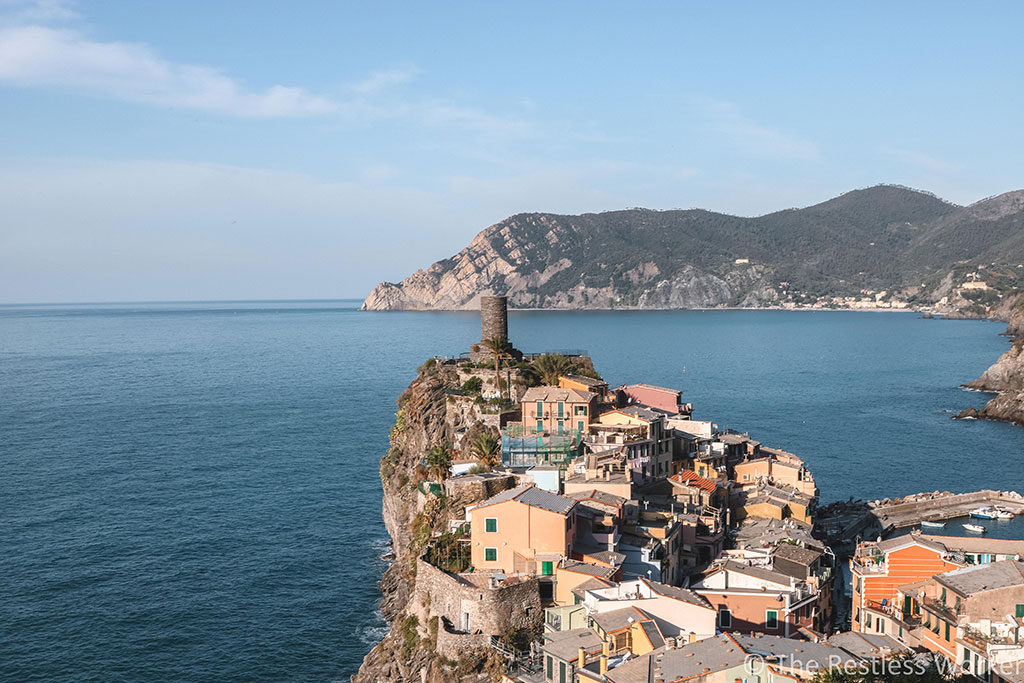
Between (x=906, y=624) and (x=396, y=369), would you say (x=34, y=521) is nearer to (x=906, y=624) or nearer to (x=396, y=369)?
(x=906, y=624)

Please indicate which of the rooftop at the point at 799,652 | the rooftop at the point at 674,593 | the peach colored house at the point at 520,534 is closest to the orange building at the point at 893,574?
the rooftop at the point at 674,593

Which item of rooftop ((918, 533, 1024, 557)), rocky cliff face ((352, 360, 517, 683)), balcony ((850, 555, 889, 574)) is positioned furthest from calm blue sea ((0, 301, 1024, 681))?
rooftop ((918, 533, 1024, 557))

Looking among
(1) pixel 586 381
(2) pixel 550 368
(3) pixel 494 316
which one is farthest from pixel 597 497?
(3) pixel 494 316

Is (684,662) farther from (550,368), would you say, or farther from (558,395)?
(550,368)

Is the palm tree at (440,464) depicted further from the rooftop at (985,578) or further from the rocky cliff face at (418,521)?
the rooftop at (985,578)

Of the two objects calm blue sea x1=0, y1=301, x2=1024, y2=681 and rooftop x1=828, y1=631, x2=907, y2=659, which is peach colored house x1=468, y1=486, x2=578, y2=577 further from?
calm blue sea x1=0, y1=301, x2=1024, y2=681

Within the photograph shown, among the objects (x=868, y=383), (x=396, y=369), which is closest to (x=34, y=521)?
(x=396, y=369)
